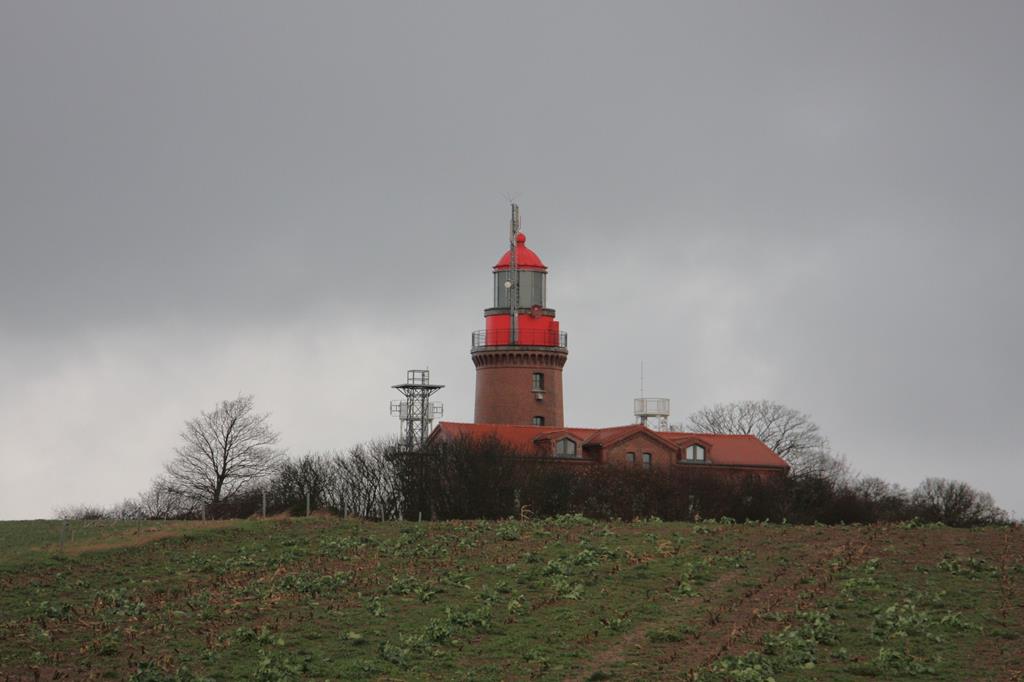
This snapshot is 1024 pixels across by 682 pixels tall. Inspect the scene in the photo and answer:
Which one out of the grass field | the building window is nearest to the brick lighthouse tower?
the building window

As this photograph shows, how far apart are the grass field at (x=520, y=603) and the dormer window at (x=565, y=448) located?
44981 millimetres

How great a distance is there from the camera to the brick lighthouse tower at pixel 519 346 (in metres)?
102

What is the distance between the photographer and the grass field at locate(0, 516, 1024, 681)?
34.0 m

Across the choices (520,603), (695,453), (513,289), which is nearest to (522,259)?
(513,289)

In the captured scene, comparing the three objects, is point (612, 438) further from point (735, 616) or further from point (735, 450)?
point (735, 616)

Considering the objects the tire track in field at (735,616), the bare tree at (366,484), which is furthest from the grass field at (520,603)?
the bare tree at (366,484)

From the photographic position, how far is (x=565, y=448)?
100812 millimetres

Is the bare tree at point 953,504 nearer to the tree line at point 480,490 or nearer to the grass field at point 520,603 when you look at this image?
the tree line at point 480,490

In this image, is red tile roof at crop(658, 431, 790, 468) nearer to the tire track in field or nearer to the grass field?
the grass field

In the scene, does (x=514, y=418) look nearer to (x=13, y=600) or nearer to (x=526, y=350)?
(x=526, y=350)

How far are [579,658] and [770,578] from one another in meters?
10.8

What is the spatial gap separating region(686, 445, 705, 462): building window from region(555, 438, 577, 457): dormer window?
8.24m

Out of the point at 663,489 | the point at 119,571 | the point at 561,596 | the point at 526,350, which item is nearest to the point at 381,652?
the point at 561,596

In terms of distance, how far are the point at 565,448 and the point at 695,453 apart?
31.0ft
